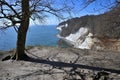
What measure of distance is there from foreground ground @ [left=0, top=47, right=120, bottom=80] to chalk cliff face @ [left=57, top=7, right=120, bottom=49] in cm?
177

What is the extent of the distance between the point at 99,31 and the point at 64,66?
96.5 ft

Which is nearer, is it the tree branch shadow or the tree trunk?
the tree branch shadow

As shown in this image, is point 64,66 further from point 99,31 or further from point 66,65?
point 99,31

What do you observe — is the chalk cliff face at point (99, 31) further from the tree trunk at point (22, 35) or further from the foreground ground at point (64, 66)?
the tree trunk at point (22, 35)

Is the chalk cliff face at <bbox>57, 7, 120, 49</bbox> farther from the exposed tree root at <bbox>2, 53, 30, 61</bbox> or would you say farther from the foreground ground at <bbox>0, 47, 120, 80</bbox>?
the exposed tree root at <bbox>2, 53, 30, 61</bbox>

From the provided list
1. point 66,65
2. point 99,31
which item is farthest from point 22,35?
point 99,31

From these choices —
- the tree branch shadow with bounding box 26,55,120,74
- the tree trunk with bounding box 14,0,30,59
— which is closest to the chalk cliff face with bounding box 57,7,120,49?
the tree branch shadow with bounding box 26,55,120,74

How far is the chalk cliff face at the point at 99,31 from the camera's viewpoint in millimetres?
10383

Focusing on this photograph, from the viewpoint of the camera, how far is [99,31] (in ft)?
124

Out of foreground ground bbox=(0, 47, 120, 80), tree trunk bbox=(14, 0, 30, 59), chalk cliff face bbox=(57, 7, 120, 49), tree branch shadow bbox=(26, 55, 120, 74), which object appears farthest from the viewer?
tree trunk bbox=(14, 0, 30, 59)

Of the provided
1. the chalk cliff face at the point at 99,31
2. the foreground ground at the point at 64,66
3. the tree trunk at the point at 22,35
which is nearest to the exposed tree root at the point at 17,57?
the tree trunk at the point at 22,35

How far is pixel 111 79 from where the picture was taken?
24.5ft

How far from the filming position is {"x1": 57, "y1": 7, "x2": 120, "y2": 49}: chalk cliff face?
10383 mm

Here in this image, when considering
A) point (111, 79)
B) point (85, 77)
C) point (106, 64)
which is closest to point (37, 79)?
point (85, 77)
